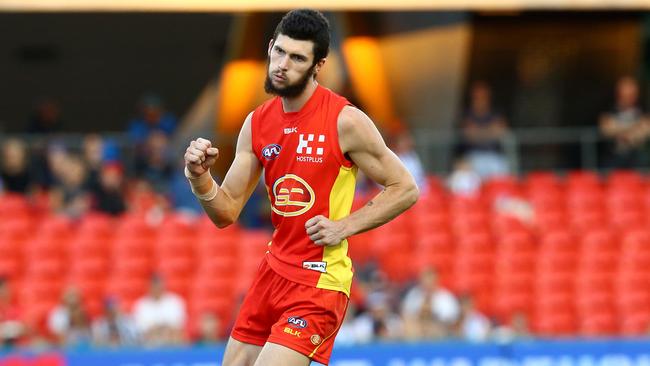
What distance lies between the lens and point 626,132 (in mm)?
17484

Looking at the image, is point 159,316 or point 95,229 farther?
point 95,229

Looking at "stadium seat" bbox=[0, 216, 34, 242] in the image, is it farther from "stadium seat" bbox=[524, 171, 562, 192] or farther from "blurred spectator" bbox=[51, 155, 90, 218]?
"stadium seat" bbox=[524, 171, 562, 192]

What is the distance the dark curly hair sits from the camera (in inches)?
256

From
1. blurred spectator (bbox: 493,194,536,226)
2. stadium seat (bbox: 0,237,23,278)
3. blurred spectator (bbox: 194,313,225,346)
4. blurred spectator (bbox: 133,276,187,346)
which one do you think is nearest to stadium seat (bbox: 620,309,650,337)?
blurred spectator (bbox: 493,194,536,226)

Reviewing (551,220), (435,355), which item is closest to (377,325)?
(435,355)

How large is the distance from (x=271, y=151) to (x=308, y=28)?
0.66 meters

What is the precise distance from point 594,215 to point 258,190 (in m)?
4.28

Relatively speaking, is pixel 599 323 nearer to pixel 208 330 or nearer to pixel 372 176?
pixel 208 330

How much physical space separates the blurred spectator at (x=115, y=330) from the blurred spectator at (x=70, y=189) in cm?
253

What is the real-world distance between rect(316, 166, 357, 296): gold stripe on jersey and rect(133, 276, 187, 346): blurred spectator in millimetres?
6479

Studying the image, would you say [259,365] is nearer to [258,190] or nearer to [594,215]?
[258,190]

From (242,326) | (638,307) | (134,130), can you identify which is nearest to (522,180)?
(638,307)

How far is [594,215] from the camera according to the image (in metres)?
16.8

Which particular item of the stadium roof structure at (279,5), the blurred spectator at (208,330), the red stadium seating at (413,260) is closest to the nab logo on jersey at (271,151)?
the blurred spectator at (208,330)
